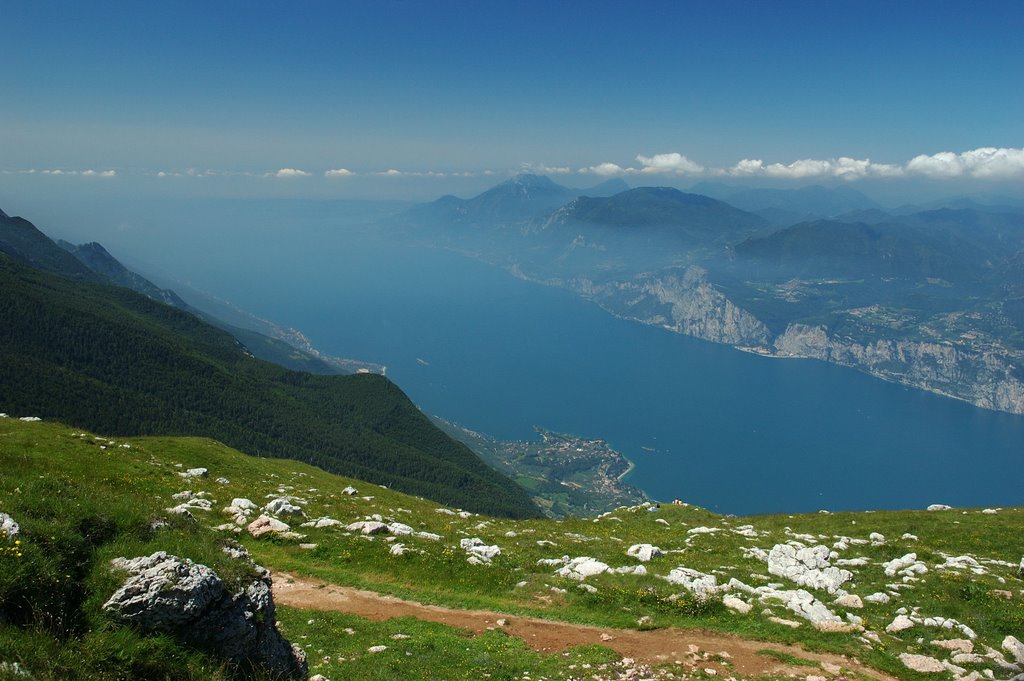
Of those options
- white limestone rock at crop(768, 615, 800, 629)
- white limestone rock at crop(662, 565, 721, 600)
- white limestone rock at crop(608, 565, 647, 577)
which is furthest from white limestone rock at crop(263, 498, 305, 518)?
white limestone rock at crop(768, 615, 800, 629)

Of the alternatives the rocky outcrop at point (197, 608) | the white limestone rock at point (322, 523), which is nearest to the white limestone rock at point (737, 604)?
the rocky outcrop at point (197, 608)

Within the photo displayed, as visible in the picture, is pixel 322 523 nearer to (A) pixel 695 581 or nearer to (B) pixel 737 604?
(A) pixel 695 581

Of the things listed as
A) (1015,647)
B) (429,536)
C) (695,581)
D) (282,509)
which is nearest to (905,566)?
(1015,647)

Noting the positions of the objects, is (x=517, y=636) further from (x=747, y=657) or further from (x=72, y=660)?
(x=72, y=660)

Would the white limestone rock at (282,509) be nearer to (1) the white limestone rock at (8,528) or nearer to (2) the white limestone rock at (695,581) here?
(1) the white limestone rock at (8,528)

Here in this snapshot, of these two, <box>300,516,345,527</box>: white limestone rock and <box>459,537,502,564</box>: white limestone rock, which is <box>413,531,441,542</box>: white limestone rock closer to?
<box>459,537,502,564</box>: white limestone rock

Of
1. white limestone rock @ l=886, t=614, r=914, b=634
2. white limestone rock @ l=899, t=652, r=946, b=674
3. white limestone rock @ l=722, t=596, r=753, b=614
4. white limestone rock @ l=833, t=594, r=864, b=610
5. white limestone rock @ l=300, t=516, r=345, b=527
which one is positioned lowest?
white limestone rock @ l=300, t=516, r=345, b=527
